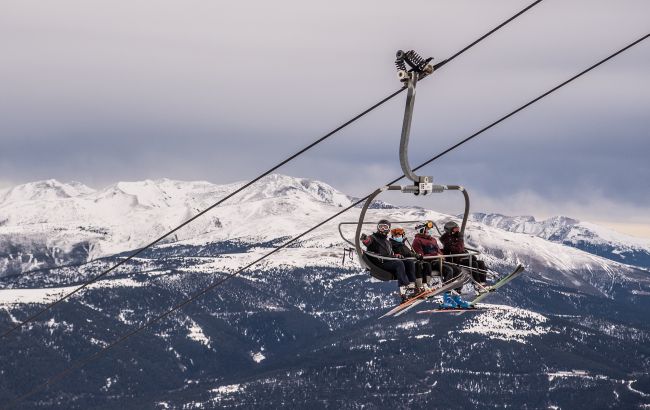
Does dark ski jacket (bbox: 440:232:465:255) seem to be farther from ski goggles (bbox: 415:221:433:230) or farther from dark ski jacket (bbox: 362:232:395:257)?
dark ski jacket (bbox: 362:232:395:257)

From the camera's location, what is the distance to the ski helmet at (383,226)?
4444cm

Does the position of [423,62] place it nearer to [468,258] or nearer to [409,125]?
[409,125]

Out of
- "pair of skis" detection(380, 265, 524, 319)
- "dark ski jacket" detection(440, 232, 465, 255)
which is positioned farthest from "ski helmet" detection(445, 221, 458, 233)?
"pair of skis" detection(380, 265, 524, 319)

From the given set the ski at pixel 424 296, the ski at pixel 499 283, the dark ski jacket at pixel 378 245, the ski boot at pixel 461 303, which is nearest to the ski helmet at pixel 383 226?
the dark ski jacket at pixel 378 245

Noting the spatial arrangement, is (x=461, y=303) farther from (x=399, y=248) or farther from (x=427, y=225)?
(x=399, y=248)

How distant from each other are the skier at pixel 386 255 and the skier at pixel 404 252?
0.13 metres

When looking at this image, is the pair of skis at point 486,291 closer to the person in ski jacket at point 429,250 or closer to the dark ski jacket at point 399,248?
the person in ski jacket at point 429,250

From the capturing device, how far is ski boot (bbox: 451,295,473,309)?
43450 mm

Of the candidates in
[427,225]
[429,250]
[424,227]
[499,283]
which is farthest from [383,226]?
[499,283]

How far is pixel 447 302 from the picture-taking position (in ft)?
149

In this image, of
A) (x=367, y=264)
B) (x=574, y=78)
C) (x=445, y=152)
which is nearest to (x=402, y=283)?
(x=367, y=264)

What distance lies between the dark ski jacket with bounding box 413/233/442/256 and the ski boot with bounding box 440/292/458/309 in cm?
181

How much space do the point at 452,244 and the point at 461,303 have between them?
2.91 metres

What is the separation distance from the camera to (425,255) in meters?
45.3
